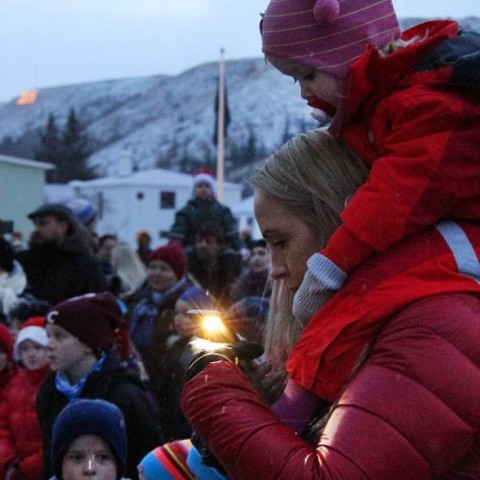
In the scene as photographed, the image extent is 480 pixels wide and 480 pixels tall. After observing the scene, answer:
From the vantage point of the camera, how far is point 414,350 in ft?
5.49

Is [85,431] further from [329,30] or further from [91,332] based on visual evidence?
[329,30]

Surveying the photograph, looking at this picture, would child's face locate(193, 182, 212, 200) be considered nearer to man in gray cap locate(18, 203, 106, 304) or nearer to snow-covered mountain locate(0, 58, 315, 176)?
man in gray cap locate(18, 203, 106, 304)

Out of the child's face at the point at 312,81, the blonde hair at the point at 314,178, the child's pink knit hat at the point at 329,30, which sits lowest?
the blonde hair at the point at 314,178

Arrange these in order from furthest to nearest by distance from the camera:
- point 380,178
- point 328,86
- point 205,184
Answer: point 205,184
point 328,86
point 380,178

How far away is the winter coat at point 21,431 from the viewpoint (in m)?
5.14

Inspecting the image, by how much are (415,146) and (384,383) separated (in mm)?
409

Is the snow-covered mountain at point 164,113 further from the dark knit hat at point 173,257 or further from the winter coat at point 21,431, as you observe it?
the winter coat at point 21,431

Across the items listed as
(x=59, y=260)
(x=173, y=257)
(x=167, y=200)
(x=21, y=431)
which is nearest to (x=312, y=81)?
(x=21, y=431)

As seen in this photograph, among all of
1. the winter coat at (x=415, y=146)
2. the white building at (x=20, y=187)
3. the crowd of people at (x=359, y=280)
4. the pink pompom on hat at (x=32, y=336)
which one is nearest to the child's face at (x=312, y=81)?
the crowd of people at (x=359, y=280)

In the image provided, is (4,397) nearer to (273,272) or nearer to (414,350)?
(273,272)

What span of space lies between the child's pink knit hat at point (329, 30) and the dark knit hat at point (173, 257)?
19.3 ft

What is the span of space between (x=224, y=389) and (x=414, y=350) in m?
0.34

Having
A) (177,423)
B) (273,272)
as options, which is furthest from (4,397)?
(273,272)

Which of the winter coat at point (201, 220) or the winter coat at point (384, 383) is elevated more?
the winter coat at point (384, 383)
